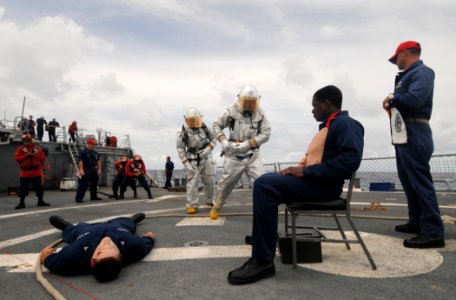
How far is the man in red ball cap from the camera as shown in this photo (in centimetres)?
316

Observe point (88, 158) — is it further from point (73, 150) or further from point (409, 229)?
point (73, 150)

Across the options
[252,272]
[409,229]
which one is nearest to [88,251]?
[252,272]

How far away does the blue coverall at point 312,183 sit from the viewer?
244cm

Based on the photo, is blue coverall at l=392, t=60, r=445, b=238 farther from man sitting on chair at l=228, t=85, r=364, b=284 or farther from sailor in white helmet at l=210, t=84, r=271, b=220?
sailor in white helmet at l=210, t=84, r=271, b=220

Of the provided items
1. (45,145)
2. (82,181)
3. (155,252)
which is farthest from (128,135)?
(155,252)

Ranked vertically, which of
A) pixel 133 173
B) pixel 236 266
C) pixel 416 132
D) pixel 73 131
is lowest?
pixel 236 266

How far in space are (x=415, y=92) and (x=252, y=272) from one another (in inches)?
94.2

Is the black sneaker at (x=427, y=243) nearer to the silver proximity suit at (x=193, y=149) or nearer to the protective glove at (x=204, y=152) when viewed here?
the silver proximity suit at (x=193, y=149)

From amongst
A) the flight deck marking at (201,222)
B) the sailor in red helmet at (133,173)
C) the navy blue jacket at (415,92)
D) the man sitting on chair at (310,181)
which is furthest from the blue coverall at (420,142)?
the sailor in red helmet at (133,173)

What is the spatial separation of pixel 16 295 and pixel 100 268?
0.59m

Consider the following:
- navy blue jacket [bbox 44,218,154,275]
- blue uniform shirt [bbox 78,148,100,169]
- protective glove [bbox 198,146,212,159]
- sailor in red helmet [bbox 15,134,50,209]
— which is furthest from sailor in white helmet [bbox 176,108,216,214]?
blue uniform shirt [bbox 78,148,100,169]

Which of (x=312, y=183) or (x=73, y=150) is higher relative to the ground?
(x=73, y=150)

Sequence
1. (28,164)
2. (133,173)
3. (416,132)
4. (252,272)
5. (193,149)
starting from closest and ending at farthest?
(252,272) < (416,132) < (193,149) < (28,164) < (133,173)

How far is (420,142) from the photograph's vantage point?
3.29 metres
